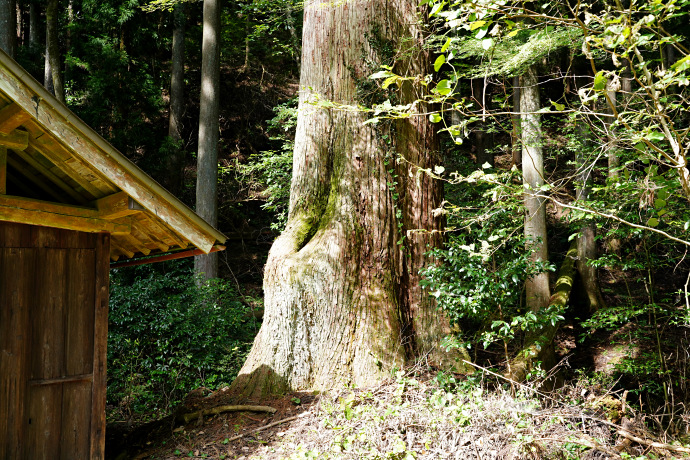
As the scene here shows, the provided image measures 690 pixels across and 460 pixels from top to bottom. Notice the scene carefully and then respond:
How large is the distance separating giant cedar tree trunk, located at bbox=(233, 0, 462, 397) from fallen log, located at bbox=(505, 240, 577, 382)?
43.7 inches

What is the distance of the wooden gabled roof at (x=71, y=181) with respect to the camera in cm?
363

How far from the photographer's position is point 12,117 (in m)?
3.67

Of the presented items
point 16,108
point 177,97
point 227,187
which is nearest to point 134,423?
point 16,108

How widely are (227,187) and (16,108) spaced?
34.4 ft

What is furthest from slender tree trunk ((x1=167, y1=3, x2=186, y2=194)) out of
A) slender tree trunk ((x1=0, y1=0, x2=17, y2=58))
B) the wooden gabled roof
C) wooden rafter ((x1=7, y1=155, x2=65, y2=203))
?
the wooden gabled roof

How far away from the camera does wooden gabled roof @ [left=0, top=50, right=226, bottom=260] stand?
3.63 meters

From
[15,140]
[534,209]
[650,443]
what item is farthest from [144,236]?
[534,209]

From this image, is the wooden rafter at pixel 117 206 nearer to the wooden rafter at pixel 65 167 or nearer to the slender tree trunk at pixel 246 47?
the wooden rafter at pixel 65 167

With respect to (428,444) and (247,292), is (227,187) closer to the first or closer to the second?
(247,292)

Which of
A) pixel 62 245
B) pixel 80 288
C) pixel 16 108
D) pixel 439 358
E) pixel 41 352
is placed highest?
pixel 16 108

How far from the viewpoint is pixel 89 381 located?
4621mm

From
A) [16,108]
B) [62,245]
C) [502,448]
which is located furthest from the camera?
[62,245]

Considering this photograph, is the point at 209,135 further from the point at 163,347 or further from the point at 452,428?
the point at 452,428

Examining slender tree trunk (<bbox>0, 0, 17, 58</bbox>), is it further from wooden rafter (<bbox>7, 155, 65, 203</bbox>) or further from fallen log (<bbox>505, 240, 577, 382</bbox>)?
fallen log (<bbox>505, 240, 577, 382</bbox>)
